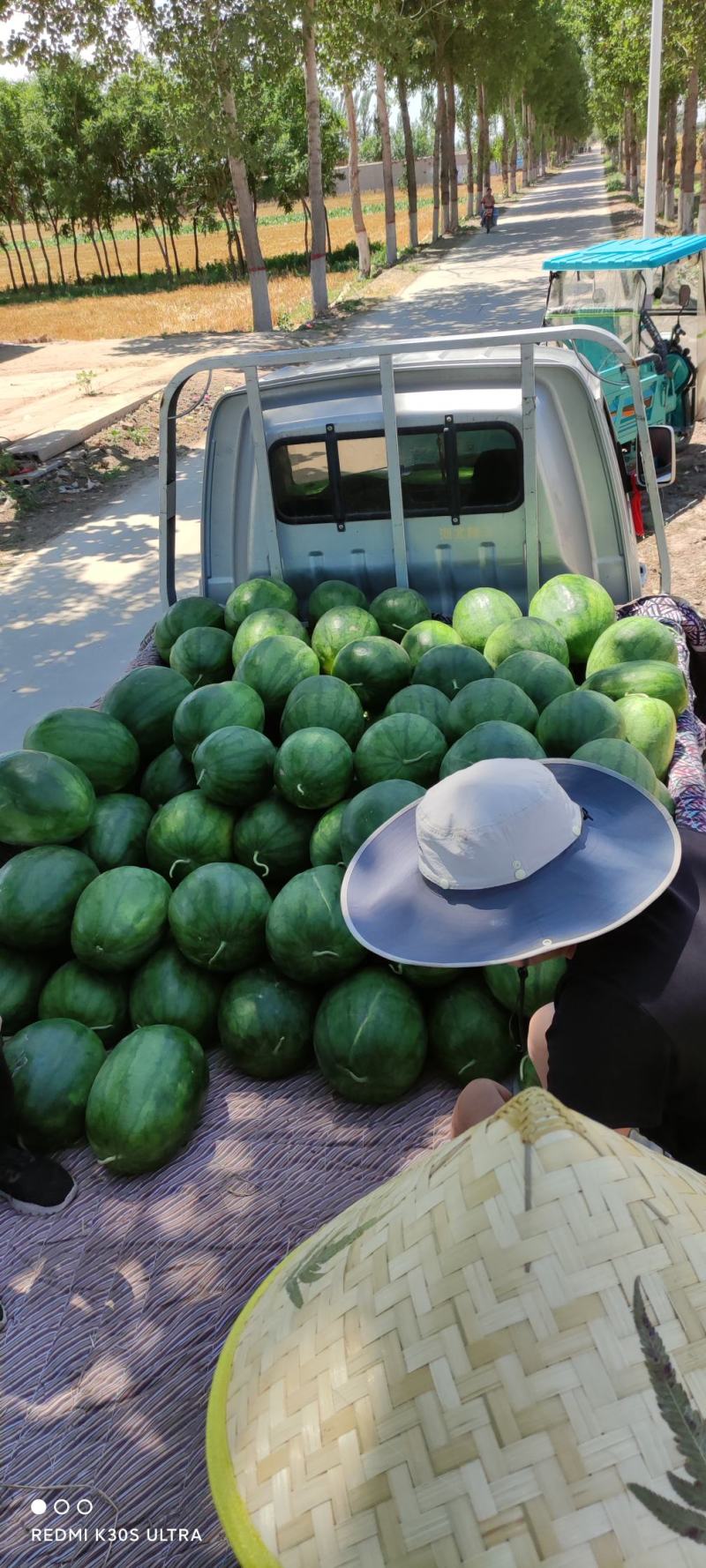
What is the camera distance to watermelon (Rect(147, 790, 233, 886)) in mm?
3223

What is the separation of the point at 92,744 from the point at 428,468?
1.81m

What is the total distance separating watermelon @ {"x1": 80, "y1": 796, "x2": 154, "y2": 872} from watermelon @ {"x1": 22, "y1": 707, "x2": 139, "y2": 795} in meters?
0.11

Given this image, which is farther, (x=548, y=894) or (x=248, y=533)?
(x=248, y=533)

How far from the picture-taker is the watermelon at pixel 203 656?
13.2ft

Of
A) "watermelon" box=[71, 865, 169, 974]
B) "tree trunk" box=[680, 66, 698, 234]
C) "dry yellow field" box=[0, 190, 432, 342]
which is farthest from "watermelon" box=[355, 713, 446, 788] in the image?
"dry yellow field" box=[0, 190, 432, 342]

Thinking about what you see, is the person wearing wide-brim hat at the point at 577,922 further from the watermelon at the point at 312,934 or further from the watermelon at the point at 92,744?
the watermelon at the point at 92,744

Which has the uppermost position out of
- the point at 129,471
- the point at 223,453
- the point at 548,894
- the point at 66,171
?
the point at 66,171

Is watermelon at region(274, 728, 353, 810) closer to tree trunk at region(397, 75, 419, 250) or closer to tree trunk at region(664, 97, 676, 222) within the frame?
tree trunk at region(397, 75, 419, 250)

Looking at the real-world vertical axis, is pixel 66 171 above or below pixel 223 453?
above

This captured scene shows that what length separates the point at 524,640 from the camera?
3.62m

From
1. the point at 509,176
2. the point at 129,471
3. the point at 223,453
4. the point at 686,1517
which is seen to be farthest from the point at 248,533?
the point at 509,176

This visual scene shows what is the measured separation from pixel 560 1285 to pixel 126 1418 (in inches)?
56.9

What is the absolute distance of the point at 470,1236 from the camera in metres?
1.20

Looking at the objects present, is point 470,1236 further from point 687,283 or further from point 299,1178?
point 687,283
